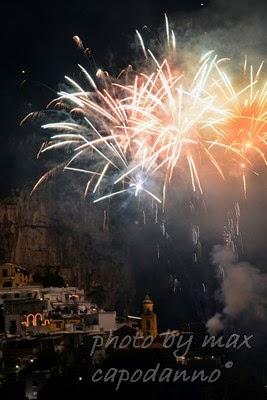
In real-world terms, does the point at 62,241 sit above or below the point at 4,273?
above

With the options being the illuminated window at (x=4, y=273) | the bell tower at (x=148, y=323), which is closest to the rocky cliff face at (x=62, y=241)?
the illuminated window at (x=4, y=273)

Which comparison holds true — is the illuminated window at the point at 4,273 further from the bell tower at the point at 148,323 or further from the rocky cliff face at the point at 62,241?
the bell tower at the point at 148,323

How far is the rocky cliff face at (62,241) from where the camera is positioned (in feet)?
157

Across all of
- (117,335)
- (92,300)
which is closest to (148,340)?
(117,335)

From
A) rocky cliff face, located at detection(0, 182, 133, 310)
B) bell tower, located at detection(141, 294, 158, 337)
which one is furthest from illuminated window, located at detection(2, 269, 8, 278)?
bell tower, located at detection(141, 294, 158, 337)

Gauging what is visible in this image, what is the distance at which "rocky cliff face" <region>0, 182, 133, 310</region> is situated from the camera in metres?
47.8

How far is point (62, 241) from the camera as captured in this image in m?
48.6

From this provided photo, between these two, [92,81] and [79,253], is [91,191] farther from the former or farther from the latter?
[92,81]

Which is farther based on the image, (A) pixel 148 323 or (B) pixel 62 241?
(B) pixel 62 241

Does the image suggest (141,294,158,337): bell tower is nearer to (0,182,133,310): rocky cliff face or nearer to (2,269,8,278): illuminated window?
(0,182,133,310): rocky cliff face

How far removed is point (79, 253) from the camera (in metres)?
48.8

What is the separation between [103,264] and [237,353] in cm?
1459

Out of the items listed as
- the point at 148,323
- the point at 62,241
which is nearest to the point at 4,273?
the point at 62,241

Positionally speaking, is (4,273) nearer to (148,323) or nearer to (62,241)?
(62,241)
